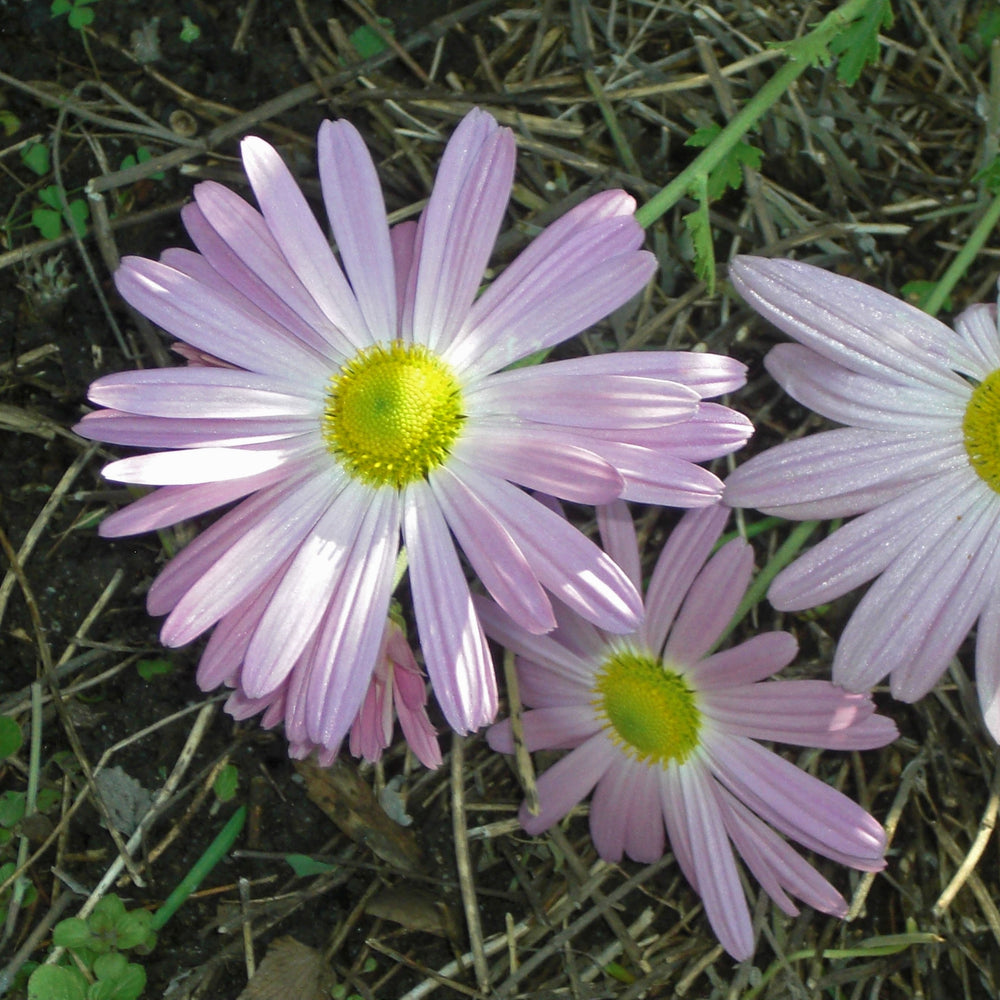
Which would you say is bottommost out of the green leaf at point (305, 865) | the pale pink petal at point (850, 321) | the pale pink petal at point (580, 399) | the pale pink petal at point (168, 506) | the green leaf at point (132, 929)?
the green leaf at point (305, 865)

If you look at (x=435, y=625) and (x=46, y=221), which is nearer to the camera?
(x=435, y=625)

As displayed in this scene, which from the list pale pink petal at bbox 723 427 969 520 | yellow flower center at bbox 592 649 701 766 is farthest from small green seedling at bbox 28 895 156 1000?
pale pink petal at bbox 723 427 969 520

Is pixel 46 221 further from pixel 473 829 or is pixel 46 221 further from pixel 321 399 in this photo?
pixel 473 829

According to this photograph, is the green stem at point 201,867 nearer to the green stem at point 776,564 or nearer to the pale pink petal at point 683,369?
the green stem at point 776,564

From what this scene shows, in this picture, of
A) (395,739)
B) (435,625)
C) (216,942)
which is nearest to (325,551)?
(435,625)

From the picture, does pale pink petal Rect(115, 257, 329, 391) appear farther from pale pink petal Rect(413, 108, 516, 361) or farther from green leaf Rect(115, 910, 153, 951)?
green leaf Rect(115, 910, 153, 951)

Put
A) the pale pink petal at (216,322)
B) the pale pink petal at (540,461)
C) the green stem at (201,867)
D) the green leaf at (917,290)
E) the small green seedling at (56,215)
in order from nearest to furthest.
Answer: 1. the pale pink petal at (540,461)
2. the pale pink petal at (216,322)
3. the green stem at (201,867)
4. the green leaf at (917,290)
5. the small green seedling at (56,215)

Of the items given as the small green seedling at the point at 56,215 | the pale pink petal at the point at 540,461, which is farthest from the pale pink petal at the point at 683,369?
the small green seedling at the point at 56,215

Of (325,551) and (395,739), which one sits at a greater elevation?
(325,551)
